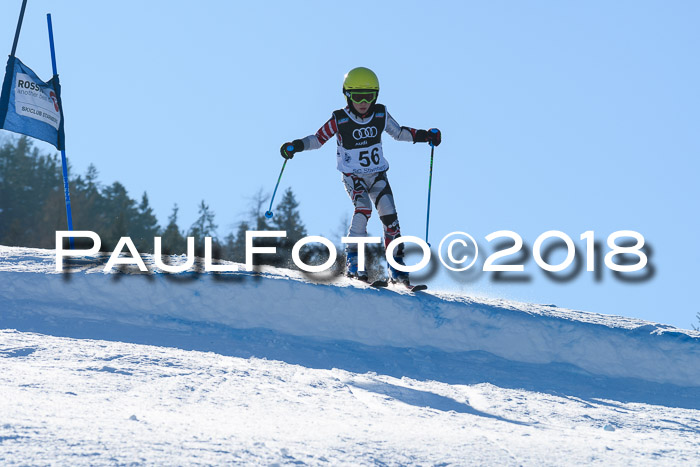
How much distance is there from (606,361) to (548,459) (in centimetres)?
378

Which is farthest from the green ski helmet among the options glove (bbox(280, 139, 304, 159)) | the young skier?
glove (bbox(280, 139, 304, 159))

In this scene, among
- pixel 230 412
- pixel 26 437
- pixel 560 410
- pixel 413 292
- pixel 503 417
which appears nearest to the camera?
pixel 26 437

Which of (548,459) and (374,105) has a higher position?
(374,105)

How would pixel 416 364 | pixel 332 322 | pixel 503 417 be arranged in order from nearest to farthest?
pixel 503 417 < pixel 416 364 < pixel 332 322

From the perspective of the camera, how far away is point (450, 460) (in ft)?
11.1

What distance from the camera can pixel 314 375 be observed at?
17.2 feet

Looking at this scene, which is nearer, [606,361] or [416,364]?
[416,364]

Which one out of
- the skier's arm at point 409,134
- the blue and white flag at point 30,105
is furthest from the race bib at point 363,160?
the blue and white flag at point 30,105

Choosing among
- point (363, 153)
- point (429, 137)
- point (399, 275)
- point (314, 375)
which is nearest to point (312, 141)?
point (363, 153)

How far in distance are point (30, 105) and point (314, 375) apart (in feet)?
17.4

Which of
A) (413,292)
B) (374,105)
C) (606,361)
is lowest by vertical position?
(606,361)

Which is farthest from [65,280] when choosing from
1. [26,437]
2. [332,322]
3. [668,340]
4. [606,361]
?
[668,340]

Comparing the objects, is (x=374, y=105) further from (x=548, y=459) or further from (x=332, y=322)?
(x=548, y=459)

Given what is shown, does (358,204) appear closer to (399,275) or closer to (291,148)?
(399,275)
